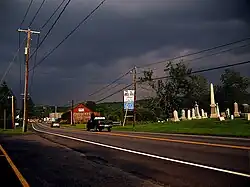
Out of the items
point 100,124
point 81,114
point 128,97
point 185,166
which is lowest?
point 185,166

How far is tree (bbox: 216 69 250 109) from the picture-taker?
115469 millimetres

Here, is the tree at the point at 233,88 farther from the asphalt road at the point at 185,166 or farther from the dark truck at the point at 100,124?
the asphalt road at the point at 185,166

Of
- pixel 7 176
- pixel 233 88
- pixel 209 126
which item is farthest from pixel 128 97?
pixel 233 88

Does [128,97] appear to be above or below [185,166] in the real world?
above

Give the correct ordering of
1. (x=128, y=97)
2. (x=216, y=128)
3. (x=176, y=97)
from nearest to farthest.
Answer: (x=216, y=128) < (x=128, y=97) < (x=176, y=97)

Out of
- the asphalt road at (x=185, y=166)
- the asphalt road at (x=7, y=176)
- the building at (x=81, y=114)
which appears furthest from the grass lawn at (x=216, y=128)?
the building at (x=81, y=114)

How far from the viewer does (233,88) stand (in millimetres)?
122000

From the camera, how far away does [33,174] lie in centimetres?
1078

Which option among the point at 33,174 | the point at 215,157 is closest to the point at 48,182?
the point at 33,174

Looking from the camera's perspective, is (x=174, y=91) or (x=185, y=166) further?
(x=174, y=91)

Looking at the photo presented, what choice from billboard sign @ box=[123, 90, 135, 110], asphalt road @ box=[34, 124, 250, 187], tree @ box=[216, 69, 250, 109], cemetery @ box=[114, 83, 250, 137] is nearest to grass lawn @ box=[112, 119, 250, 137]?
cemetery @ box=[114, 83, 250, 137]

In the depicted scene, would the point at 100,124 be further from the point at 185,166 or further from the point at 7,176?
the point at 7,176

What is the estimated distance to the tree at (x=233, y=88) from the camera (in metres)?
115

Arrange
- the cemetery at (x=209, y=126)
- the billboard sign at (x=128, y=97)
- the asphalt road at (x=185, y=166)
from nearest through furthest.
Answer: the asphalt road at (x=185, y=166) < the cemetery at (x=209, y=126) < the billboard sign at (x=128, y=97)
